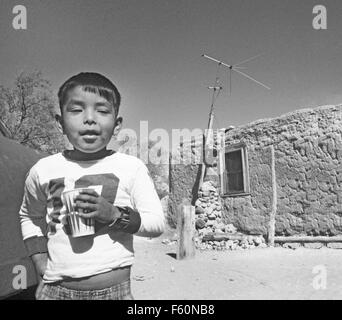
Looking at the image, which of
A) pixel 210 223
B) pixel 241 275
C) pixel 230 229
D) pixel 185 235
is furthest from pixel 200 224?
pixel 241 275

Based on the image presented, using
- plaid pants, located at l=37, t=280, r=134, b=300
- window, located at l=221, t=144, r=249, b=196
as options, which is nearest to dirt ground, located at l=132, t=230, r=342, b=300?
window, located at l=221, t=144, r=249, b=196

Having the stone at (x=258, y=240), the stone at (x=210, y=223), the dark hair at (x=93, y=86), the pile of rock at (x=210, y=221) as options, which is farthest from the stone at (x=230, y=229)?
the dark hair at (x=93, y=86)

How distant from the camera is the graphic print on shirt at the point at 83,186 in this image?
1.37 metres

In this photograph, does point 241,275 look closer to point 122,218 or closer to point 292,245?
point 292,245

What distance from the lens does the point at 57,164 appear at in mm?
1423

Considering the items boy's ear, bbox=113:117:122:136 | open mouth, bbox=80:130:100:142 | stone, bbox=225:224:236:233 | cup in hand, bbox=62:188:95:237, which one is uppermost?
boy's ear, bbox=113:117:122:136

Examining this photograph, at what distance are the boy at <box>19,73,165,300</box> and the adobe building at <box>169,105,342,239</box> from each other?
16.4ft

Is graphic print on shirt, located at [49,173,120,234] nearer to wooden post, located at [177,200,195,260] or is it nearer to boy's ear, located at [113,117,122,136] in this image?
boy's ear, located at [113,117,122,136]

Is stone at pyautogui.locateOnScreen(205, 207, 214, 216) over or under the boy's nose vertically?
under

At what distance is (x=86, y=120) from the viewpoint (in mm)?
1438

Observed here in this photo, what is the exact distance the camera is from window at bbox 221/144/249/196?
265 inches

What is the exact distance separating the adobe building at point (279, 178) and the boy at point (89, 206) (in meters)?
4.99

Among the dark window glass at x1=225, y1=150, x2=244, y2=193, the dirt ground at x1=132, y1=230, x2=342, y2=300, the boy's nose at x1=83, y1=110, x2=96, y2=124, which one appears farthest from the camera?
the dark window glass at x1=225, y1=150, x2=244, y2=193
